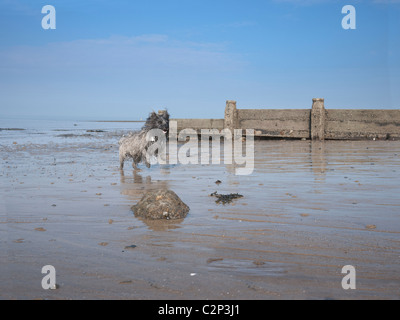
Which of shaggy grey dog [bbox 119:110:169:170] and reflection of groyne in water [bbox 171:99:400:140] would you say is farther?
reflection of groyne in water [bbox 171:99:400:140]

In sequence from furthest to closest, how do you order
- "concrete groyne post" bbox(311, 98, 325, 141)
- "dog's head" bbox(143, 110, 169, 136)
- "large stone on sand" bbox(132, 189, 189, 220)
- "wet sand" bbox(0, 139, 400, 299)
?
"concrete groyne post" bbox(311, 98, 325, 141)
"dog's head" bbox(143, 110, 169, 136)
"large stone on sand" bbox(132, 189, 189, 220)
"wet sand" bbox(0, 139, 400, 299)

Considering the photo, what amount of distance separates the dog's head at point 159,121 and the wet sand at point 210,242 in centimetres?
286

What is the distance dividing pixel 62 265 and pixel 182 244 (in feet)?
3.41

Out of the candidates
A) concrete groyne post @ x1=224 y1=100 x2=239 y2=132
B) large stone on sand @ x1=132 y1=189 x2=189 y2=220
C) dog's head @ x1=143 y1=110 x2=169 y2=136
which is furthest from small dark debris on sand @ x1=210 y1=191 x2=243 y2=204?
concrete groyne post @ x1=224 y1=100 x2=239 y2=132

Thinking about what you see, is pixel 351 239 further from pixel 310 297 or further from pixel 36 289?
pixel 36 289

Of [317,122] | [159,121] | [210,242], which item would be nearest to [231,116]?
[317,122]

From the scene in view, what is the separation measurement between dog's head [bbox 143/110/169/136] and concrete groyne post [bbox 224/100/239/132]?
492 inches

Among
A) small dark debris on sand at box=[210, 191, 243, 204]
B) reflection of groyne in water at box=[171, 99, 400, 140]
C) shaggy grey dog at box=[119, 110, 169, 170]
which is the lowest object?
small dark debris on sand at box=[210, 191, 243, 204]

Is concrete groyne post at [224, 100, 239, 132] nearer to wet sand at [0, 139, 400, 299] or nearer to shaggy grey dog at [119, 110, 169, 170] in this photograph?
shaggy grey dog at [119, 110, 169, 170]

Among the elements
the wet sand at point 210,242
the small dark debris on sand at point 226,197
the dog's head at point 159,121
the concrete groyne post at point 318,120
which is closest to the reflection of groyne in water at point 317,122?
the concrete groyne post at point 318,120

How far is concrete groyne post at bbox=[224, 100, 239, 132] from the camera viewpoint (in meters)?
21.4

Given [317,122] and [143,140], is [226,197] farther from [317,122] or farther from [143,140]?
[317,122]

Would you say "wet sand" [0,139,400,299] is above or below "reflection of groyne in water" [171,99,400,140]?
below
